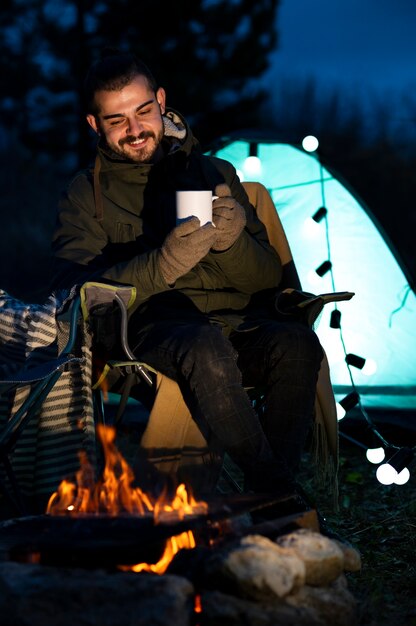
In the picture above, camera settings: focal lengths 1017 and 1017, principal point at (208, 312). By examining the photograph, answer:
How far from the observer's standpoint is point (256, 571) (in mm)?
2090

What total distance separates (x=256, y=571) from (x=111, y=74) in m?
1.77

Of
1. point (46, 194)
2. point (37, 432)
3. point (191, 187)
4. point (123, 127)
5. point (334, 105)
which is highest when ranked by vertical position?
point (123, 127)

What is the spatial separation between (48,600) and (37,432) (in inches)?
47.3

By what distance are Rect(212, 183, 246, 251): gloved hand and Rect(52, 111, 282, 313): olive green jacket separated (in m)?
0.12

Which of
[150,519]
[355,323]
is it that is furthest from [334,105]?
[150,519]

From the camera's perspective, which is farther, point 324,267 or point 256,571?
point 324,267

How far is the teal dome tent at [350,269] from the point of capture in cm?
448

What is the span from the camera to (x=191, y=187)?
339 cm

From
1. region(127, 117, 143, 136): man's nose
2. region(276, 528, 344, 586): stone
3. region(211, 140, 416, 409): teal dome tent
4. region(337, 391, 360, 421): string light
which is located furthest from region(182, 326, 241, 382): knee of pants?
region(211, 140, 416, 409): teal dome tent

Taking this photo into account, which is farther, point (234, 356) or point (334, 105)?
point (334, 105)

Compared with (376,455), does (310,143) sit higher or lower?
higher

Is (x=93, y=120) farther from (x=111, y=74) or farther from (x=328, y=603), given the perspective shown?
(x=328, y=603)

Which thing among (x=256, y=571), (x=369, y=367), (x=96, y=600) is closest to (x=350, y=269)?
(x=369, y=367)

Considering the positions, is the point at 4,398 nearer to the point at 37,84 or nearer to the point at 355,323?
the point at 355,323
